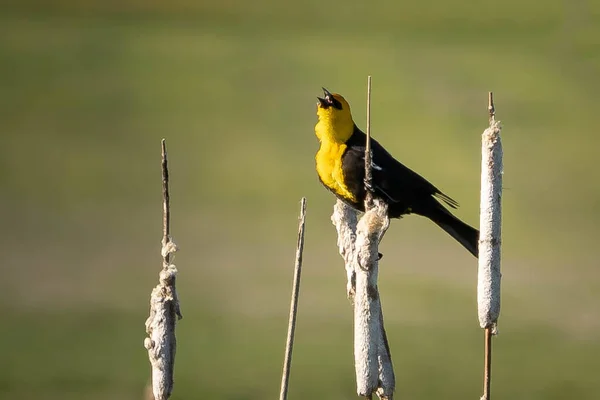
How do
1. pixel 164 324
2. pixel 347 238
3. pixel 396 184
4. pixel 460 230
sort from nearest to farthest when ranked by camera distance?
pixel 164 324 → pixel 347 238 → pixel 460 230 → pixel 396 184

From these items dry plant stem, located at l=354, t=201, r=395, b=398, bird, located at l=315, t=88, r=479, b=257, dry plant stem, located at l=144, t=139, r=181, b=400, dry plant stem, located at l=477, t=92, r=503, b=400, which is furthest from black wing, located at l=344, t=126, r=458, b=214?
dry plant stem, located at l=144, t=139, r=181, b=400

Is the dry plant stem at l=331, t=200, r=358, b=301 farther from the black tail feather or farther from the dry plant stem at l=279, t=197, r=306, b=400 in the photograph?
the black tail feather

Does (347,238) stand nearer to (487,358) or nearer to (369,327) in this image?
(369,327)

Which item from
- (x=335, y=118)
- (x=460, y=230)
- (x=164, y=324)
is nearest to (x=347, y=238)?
(x=164, y=324)

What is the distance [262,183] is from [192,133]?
2067 millimetres

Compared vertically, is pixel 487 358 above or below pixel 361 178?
below

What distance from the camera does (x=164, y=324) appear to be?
10.3ft

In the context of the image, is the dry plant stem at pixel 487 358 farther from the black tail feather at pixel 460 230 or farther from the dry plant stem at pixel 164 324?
the black tail feather at pixel 460 230

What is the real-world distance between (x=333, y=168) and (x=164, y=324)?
1.71 metres

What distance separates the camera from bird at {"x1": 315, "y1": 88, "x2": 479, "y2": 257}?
457 cm

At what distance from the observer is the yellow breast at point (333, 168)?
4.59 metres

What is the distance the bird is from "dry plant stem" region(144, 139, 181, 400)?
1489 mm

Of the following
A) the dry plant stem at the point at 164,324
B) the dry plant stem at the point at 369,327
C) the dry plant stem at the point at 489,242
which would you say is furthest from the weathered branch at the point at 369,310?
the dry plant stem at the point at 164,324

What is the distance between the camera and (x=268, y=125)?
1888 cm
